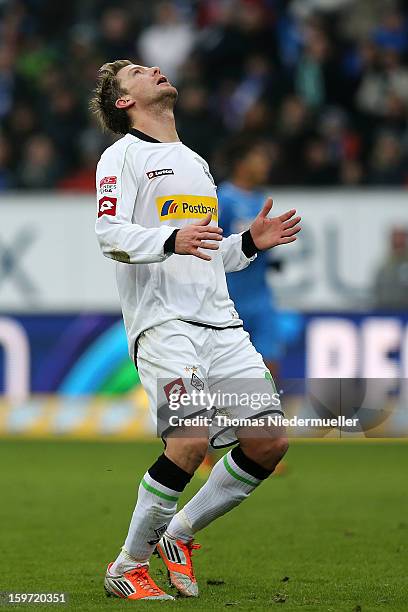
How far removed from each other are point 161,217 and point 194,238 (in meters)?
0.44

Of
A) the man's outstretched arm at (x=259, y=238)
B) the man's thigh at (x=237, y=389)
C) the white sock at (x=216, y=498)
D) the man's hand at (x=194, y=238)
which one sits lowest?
the white sock at (x=216, y=498)

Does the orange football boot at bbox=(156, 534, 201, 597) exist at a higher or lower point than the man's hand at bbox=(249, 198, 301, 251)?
lower

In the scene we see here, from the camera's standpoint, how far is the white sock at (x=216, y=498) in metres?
5.79

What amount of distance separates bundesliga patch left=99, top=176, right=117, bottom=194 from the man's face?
50 cm

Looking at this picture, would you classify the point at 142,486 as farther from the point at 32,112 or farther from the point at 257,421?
the point at 32,112

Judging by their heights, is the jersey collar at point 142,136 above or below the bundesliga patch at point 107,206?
above

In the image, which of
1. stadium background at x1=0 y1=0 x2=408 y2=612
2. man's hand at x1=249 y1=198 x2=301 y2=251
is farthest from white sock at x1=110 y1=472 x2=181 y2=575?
stadium background at x1=0 y1=0 x2=408 y2=612

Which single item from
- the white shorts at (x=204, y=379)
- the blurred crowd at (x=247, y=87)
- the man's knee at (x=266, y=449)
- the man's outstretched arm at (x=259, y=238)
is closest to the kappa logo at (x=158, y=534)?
the white shorts at (x=204, y=379)

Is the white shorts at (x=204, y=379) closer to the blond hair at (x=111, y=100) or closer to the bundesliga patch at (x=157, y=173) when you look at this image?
the bundesliga patch at (x=157, y=173)

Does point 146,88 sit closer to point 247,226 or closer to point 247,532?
point 247,532

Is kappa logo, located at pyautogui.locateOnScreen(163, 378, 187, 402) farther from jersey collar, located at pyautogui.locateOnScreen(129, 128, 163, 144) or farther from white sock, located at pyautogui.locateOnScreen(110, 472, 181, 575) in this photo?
jersey collar, located at pyautogui.locateOnScreen(129, 128, 163, 144)

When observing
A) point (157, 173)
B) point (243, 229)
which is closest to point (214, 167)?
point (243, 229)

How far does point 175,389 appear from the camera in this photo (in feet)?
18.1

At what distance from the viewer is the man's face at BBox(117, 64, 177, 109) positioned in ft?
19.4
